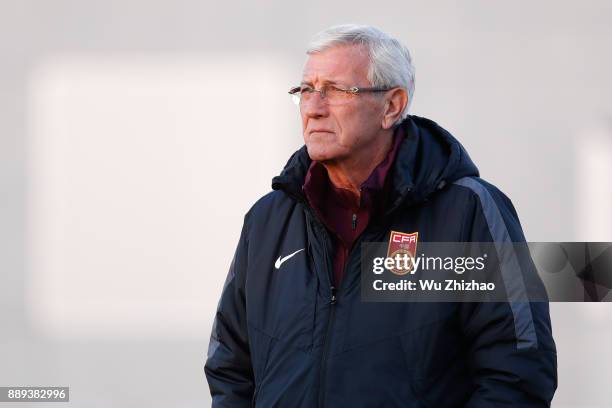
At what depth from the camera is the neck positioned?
2641 mm

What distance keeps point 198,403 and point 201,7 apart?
163 cm

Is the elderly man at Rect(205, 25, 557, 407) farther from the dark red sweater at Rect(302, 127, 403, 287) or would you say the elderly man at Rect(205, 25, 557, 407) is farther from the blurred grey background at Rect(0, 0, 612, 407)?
the blurred grey background at Rect(0, 0, 612, 407)

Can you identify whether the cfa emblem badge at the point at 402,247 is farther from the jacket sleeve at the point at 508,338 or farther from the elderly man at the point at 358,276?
the jacket sleeve at the point at 508,338

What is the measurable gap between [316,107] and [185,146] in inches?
81.9

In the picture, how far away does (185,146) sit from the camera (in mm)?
4617

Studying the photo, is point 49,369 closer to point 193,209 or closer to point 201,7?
point 193,209

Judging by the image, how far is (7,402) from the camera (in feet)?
15.2

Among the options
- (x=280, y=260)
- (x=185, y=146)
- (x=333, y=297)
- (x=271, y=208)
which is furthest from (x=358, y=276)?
(x=185, y=146)

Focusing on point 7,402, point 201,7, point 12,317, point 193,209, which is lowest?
point 7,402

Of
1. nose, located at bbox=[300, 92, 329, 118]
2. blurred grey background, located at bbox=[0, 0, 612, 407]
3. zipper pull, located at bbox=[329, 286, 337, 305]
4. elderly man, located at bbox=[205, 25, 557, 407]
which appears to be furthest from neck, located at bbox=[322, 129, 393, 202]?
blurred grey background, located at bbox=[0, 0, 612, 407]

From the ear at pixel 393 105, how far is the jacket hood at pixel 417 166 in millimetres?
46

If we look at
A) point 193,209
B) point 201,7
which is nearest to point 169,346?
point 193,209

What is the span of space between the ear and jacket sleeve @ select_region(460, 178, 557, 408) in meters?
0.34

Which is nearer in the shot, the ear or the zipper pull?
the zipper pull
